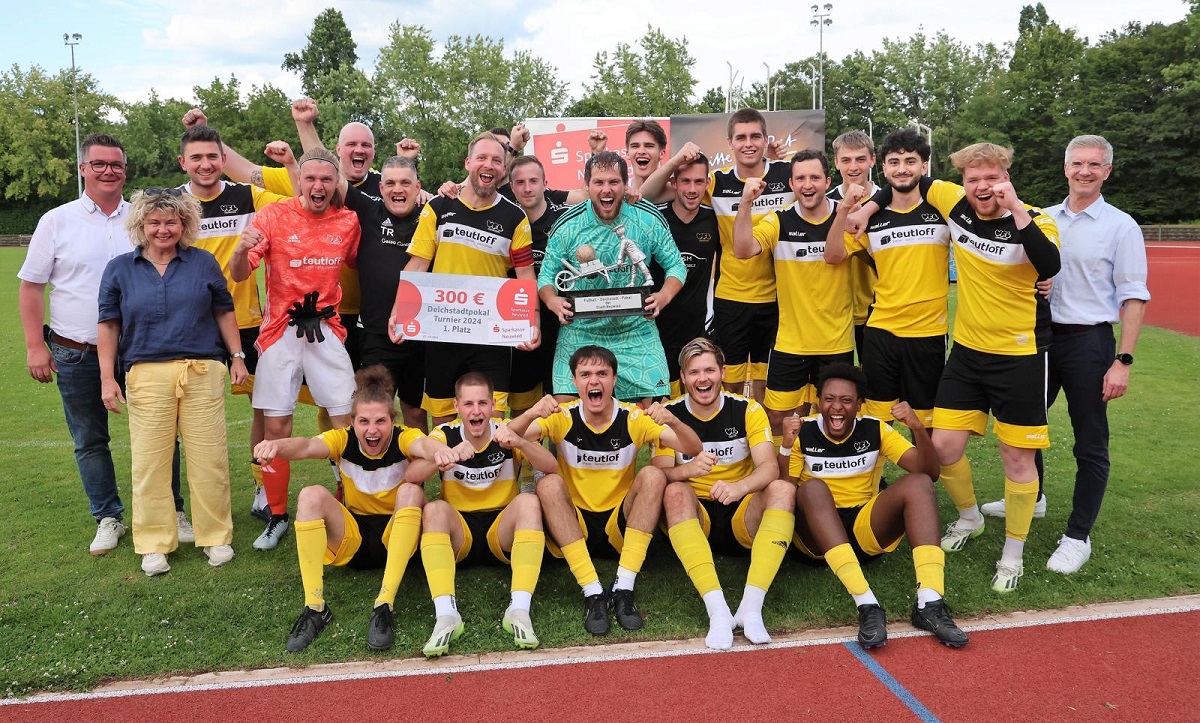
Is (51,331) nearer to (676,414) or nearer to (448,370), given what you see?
(448,370)

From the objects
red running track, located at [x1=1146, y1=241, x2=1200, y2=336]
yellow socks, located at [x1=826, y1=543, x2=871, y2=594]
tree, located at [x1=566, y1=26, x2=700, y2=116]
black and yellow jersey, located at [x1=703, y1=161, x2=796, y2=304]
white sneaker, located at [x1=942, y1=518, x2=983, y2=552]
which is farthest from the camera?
tree, located at [x1=566, y1=26, x2=700, y2=116]

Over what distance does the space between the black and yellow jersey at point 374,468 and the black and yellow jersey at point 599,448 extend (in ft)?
2.63

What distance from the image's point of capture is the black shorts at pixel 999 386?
448 cm

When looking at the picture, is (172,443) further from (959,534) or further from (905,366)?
(959,534)

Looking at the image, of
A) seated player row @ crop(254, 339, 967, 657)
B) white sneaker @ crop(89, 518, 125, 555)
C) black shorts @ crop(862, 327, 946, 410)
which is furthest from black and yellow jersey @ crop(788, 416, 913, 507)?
white sneaker @ crop(89, 518, 125, 555)

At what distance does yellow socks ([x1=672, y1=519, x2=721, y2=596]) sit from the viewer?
4066 millimetres

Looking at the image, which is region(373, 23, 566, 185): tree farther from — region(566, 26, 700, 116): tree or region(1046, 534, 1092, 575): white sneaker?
region(1046, 534, 1092, 575): white sneaker

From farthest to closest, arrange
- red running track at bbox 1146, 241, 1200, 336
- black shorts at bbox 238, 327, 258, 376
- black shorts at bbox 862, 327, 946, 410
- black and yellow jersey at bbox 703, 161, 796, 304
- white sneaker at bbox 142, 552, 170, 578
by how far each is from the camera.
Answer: red running track at bbox 1146, 241, 1200, 336 → black shorts at bbox 238, 327, 258, 376 → black and yellow jersey at bbox 703, 161, 796, 304 → black shorts at bbox 862, 327, 946, 410 → white sneaker at bbox 142, 552, 170, 578

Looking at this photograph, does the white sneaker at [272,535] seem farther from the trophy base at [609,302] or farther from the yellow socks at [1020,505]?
the yellow socks at [1020,505]

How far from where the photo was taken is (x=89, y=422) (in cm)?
520

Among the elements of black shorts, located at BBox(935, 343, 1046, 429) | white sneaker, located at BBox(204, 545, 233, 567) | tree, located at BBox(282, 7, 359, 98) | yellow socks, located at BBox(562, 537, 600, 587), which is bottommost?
white sneaker, located at BBox(204, 545, 233, 567)

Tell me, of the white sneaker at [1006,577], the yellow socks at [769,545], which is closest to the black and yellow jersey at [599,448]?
the yellow socks at [769,545]

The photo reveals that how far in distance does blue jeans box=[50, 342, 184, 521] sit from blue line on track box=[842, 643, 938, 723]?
415 centimetres

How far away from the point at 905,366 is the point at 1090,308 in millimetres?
1101
